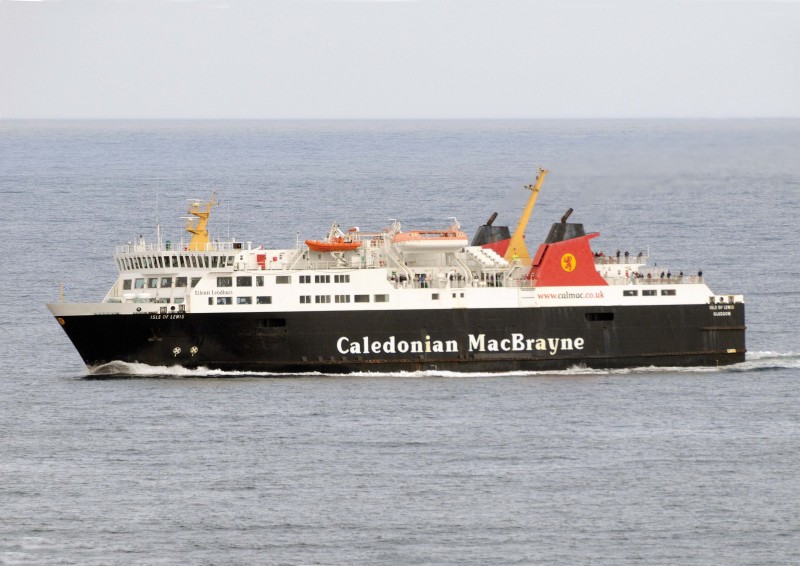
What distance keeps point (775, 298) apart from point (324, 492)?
4543cm

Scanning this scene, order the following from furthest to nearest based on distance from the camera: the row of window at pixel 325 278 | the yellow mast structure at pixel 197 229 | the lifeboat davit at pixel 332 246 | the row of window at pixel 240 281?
the yellow mast structure at pixel 197 229
the lifeboat davit at pixel 332 246
the row of window at pixel 325 278
the row of window at pixel 240 281

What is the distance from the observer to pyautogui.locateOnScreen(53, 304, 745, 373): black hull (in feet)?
253

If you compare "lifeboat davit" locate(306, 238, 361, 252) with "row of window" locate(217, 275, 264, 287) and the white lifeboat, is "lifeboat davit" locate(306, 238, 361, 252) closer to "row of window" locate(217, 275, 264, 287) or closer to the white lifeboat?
the white lifeboat

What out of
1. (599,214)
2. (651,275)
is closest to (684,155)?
(651,275)

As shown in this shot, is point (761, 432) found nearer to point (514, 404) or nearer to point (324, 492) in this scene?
point (514, 404)

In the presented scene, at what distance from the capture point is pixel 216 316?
254 ft

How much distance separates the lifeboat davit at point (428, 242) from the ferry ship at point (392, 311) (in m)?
0.08

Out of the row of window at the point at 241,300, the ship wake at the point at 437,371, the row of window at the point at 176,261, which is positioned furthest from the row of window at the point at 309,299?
the ship wake at the point at 437,371

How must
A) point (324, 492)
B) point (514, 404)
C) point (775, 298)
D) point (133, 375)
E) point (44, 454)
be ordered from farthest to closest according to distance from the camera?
point (775, 298) → point (133, 375) → point (514, 404) → point (44, 454) → point (324, 492)

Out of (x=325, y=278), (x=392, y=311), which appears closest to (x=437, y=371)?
(x=392, y=311)

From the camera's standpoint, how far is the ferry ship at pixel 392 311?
77375 mm

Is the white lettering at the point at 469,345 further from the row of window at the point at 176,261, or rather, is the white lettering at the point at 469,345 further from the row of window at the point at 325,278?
the row of window at the point at 176,261

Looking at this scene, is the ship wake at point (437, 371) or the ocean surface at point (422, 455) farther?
the ship wake at point (437, 371)

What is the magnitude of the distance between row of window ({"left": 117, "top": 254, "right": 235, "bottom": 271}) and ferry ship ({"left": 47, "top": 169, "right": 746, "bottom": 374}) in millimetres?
63
